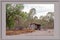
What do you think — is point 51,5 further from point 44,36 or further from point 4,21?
point 4,21

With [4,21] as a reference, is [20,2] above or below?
above

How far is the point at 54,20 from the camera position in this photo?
5.52 ft

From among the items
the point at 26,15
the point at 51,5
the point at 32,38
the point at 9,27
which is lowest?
the point at 32,38

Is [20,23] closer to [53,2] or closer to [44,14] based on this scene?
[44,14]

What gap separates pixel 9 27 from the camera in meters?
1.68

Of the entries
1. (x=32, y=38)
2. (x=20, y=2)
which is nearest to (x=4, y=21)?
(x=20, y=2)

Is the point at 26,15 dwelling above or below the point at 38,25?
above

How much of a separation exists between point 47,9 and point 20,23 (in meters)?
0.41

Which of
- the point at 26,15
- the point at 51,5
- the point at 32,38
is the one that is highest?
the point at 51,5

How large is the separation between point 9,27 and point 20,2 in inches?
14.6

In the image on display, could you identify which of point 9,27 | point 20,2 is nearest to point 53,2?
point 20,2

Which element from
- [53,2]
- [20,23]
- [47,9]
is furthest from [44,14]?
[20,23]

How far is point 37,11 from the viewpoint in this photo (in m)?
1.69

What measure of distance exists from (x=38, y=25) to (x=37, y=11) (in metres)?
0.19
